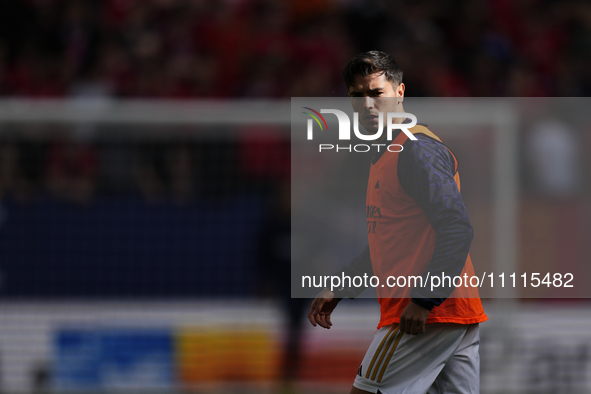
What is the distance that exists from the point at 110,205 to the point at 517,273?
9.70ft

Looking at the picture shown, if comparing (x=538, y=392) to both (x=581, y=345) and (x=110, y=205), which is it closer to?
(x=581, y=345)

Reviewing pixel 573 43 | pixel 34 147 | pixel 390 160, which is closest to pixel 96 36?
pixel 34 147

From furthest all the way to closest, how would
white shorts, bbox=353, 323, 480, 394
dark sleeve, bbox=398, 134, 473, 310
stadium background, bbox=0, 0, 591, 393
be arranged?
stadium background, bbox=0, 0, 591, 393
white shorts, bbox=353, 323, 480, 394
dark sleeve, bbox=398, 134, 473, 310

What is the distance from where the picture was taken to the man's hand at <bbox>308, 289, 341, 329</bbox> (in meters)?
2.22

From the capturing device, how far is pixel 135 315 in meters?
4.77

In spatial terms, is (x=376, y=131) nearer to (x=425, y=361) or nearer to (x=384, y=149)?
(x=384, y=149)

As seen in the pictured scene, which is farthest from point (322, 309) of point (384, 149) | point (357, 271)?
point (384, 149)

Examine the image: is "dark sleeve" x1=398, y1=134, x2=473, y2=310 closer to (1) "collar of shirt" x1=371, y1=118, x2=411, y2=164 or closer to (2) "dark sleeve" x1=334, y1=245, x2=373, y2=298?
(1) "collar of shirt" x1=371, y1=118, x2=411, y2=164

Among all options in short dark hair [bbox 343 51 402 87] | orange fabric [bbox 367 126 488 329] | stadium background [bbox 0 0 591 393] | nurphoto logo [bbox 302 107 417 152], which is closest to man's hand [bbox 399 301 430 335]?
orange fabric [bbox 367 126 488 329]

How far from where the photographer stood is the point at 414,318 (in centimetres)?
188

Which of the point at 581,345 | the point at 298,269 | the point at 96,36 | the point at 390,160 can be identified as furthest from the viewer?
the point at 96,36

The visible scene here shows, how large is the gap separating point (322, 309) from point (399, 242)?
0.36 meters

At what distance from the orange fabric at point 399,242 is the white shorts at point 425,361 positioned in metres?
0.05

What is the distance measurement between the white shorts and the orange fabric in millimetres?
54
